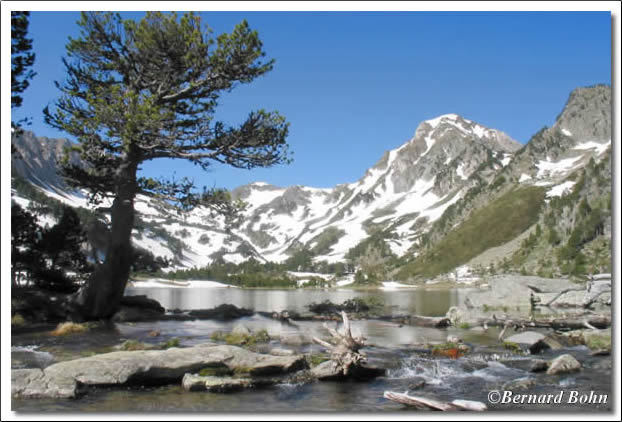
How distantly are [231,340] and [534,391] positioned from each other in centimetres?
1284

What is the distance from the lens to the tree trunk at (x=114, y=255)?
24766 mm

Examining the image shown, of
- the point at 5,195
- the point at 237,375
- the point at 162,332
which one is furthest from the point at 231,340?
the point at 5,195

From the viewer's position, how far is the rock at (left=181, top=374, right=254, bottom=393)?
11.9m

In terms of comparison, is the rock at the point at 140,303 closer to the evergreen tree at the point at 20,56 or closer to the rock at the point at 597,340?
the evergreen tree at the point at 20,56

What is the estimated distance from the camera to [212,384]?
11953mm

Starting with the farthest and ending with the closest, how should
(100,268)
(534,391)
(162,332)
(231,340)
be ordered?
(100,268) < (162,332) < (231,340) < (534,391)

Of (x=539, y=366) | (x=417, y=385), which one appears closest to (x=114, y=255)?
(x=417, y=385)

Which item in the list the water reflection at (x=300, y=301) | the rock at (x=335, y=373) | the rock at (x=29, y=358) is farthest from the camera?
the water reflection at (x=300, y=301)

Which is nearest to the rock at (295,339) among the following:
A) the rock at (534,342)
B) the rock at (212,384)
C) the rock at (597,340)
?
the rock at (212,384)

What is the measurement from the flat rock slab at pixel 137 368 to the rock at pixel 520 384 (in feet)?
20.6

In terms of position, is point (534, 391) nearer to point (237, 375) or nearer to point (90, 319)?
point (237, 375)

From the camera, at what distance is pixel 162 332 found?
75.9 feet

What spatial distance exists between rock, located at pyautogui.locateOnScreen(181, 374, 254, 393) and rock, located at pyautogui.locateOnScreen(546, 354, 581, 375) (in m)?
10.1

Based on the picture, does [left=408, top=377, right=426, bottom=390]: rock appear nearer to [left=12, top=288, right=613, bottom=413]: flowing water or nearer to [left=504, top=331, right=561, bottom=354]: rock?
[left=12, top=288, right=613, bottom=413]: flowing water
